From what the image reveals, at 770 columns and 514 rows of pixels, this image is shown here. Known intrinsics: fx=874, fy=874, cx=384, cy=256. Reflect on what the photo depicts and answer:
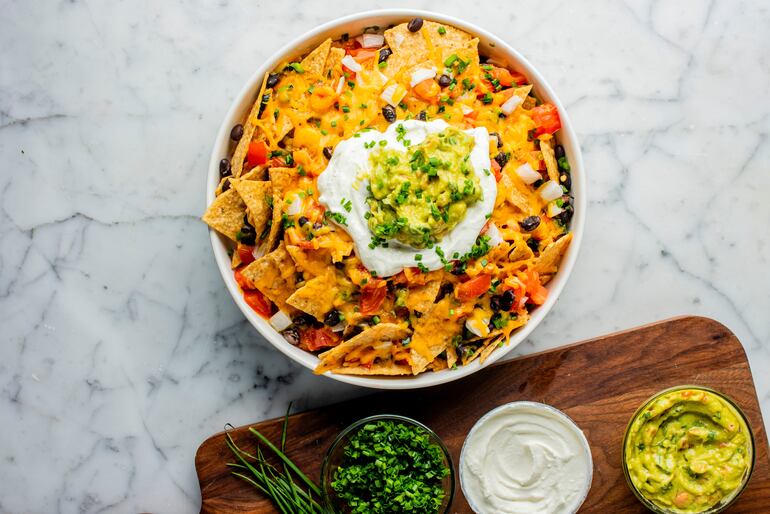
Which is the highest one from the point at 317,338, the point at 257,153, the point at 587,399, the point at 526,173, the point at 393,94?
the point at 393,94

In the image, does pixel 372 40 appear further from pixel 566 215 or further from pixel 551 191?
pixel 566 215

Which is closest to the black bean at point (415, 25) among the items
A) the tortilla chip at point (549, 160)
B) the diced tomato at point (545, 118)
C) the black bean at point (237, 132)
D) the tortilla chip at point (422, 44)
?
the tortilla chip at point (422, 44)

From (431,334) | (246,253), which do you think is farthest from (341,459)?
(246,253)

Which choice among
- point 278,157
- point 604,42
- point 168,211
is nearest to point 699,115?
point 604,42

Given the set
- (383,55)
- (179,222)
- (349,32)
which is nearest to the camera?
(383,55)

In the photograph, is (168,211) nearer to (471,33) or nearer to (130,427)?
(130,427)
